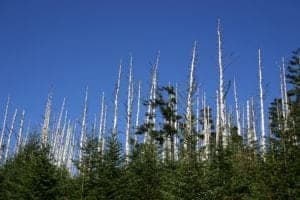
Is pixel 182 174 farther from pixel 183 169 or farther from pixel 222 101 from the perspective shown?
pixel 222 101

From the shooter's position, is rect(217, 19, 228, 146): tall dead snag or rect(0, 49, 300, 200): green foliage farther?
rect(217, 19, 228, 146): tall dead snag

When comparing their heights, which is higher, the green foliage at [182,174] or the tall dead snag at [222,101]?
the tall dead snag at [222,101]

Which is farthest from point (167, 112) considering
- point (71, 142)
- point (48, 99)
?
point (71, 142)

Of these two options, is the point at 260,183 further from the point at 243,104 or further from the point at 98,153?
the point at 243,104

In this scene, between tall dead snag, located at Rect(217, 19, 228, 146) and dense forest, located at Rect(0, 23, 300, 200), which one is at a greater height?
tall dead snag, located at Rect(217, 19, 228, 146)

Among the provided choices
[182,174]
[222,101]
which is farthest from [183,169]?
[222,101]

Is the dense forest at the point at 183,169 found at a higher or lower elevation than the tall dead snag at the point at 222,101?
lower

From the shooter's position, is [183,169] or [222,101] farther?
[222,101]

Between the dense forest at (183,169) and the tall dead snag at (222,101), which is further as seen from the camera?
the tall dead snag at (222,101)

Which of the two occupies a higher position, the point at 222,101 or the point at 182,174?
the point at 222,101

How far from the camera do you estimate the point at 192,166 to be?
40.9 feet

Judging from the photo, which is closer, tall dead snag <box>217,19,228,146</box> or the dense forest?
the dense forest

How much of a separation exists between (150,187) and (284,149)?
19.3ft

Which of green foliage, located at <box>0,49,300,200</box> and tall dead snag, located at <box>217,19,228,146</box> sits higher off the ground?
tall dead snag, located at <box>217,19,228,146</box>
